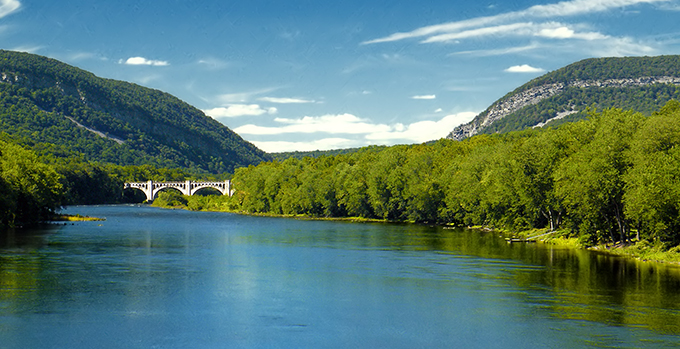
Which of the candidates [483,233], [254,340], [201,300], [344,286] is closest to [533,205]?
[483,233]

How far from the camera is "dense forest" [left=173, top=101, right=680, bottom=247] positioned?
174 ft

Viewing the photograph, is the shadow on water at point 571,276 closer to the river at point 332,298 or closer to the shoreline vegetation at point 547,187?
the river at point 332,298

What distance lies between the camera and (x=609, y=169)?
57.6 meters

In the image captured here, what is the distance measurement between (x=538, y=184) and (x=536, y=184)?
0.75 ft

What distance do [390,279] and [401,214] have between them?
77.3 meters

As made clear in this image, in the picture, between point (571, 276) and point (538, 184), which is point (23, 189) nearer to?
point (538, 184)

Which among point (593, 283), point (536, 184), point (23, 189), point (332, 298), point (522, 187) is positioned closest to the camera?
point (332, 298)

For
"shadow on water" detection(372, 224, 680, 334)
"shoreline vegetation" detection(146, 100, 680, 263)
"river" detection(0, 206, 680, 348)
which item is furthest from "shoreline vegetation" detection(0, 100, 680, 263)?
"river" detection(0, 206, 680, 348)

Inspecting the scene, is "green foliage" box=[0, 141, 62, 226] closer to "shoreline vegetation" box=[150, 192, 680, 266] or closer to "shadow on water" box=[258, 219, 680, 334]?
"shadow on water" box=[258, 219, 680, 334]

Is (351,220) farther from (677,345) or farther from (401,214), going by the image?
(677,345)

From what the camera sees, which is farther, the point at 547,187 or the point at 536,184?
the point at 536,184

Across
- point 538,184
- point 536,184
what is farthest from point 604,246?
point 536,184

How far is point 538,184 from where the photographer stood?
245 feet

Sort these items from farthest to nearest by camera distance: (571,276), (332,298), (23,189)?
(23,189), (571,276), (332,298)
